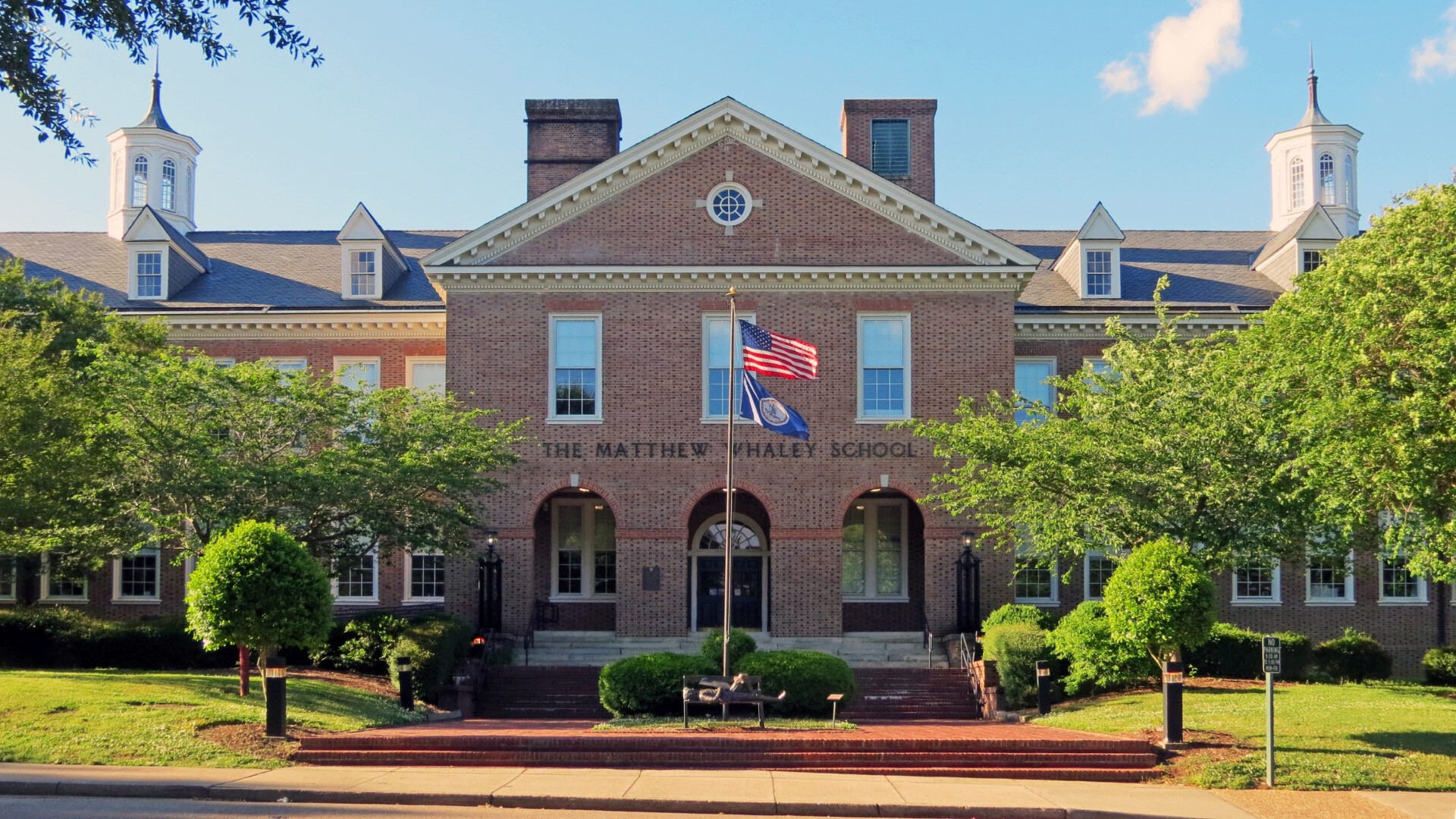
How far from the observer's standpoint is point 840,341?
28391mm

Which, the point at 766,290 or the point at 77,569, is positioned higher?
the point at 766,290

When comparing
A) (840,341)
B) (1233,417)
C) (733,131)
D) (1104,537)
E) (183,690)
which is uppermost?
(733,131)

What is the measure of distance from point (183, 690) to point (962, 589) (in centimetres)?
1555

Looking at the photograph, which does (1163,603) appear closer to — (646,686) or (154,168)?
(646,686)

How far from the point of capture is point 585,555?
3009 cm

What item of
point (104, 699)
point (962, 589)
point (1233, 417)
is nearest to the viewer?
point (104, 699)

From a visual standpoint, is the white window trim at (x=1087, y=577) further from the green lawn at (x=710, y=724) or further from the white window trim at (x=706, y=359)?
the green lawn at (x=710, y=724)

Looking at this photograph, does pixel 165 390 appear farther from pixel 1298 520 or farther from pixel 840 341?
pixel 1298 520

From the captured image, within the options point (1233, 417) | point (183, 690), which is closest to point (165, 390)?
point (183, 690)

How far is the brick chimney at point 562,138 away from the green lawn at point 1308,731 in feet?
59.5

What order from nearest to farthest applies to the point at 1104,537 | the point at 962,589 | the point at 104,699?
1. the point at 104,699
2. the point at 1104,537
3. the point at 962,589

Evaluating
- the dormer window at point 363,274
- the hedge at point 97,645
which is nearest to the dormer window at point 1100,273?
the dormer window at point 363,274

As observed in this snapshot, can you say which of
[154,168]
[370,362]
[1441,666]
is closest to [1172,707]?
[1441,666]

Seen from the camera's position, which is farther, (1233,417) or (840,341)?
(840,341)
